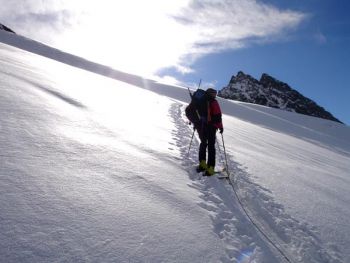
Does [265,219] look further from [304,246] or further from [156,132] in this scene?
[156,132]

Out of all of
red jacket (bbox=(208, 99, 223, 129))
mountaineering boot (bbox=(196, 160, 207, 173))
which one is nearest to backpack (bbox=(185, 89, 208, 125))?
red jacket (bbox=(208, 99, 223, 129))

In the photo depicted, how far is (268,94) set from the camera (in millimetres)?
137375

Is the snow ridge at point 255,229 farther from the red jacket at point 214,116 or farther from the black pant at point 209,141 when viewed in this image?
the red jacket at point 214,116

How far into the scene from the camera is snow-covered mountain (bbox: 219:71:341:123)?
5000 inches

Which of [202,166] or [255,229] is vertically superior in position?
[202,166]

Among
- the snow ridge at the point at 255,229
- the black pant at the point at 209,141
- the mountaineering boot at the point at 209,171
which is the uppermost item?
the black pant at the point at 209,141

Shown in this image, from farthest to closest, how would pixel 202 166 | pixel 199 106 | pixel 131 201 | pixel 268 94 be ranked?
pixel 268 94
pixel 199 106
pixel 202 166
pixel 131 201

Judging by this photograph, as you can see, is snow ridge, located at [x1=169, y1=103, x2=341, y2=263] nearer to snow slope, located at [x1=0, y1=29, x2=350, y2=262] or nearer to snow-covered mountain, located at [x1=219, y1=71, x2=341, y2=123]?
snow slope, located at [x1=0, y1=29, x2=350, y2=262]

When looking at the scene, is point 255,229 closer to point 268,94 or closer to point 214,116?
point 214,116

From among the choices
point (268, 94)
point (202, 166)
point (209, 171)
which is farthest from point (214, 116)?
point (268, 94)

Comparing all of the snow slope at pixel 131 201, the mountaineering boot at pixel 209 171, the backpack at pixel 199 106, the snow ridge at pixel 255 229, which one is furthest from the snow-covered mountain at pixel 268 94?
the snow ridge at pixel 255 229

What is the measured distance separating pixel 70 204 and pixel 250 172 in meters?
5.76

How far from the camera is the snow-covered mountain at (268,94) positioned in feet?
417

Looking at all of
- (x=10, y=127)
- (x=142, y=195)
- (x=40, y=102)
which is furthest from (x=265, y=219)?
(x=40, y=102)
